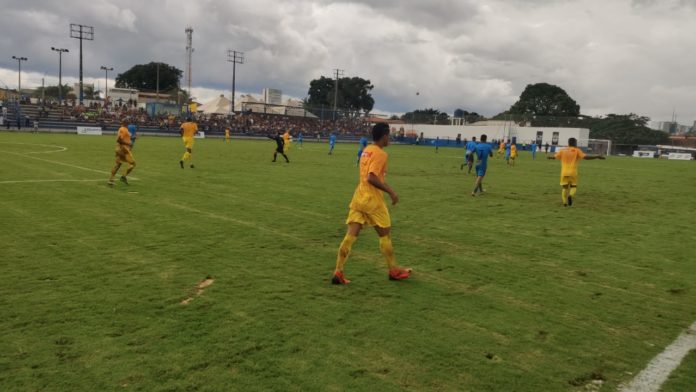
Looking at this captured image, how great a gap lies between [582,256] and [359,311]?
4.90 metres

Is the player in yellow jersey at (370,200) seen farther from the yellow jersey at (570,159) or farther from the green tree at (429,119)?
the green tree at (429,119)

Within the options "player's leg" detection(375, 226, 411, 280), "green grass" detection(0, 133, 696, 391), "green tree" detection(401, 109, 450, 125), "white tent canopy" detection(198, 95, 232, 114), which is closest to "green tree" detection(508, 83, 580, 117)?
"green tree" detection(401, 109, 450, 125)

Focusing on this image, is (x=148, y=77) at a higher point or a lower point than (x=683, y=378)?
higher

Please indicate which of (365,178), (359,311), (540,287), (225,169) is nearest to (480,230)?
(540,287)

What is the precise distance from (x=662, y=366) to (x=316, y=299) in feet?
11.3

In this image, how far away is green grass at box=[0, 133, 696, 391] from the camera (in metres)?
4.00

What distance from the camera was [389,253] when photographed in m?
6.47

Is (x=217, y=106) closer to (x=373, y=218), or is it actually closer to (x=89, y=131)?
(x=89, y=131)

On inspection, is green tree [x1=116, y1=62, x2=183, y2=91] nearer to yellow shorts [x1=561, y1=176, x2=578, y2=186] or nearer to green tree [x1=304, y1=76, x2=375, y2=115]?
green tree [x1=304, y1=76, x2=375, y2=115]

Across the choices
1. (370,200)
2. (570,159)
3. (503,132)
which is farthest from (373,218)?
(503,132)

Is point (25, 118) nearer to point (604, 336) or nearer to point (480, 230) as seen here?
point (480, 230)

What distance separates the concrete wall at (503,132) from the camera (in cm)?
7388

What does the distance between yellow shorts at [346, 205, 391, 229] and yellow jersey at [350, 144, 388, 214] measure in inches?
1.8

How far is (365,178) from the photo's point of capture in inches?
245
